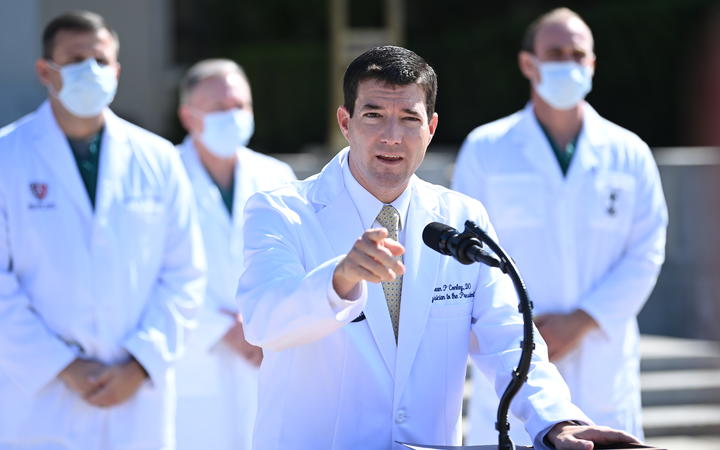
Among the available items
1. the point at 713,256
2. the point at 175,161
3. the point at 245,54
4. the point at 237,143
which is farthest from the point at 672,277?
the point at 245,54

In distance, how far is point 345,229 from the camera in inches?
137

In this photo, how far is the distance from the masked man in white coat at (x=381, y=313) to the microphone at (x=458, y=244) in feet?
1.30

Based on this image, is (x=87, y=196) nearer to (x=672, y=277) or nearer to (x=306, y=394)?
(x=306, y=394)

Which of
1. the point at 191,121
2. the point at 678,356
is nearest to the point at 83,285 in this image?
the point at 191,121

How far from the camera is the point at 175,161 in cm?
544

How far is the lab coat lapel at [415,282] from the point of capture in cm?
339

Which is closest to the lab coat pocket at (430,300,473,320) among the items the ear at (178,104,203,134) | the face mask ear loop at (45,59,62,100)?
the face mask ear loop at (45,59,62,100)

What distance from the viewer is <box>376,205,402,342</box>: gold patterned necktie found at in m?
3.45

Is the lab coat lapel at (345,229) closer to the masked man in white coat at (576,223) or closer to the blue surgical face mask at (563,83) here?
the masked man in white coat at (576,223)

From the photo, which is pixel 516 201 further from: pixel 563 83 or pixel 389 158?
pixel 389 158

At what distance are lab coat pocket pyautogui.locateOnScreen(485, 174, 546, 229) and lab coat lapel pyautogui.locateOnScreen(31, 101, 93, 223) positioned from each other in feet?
6.03

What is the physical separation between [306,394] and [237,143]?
319cm

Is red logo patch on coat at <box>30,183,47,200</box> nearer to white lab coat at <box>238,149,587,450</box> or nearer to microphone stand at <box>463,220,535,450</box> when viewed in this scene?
white lab coat at <box>238,149,587,450</box>

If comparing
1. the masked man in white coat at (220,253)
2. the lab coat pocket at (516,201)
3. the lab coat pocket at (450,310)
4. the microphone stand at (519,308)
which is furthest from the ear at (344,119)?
the masked man in white coat at (220,253)
